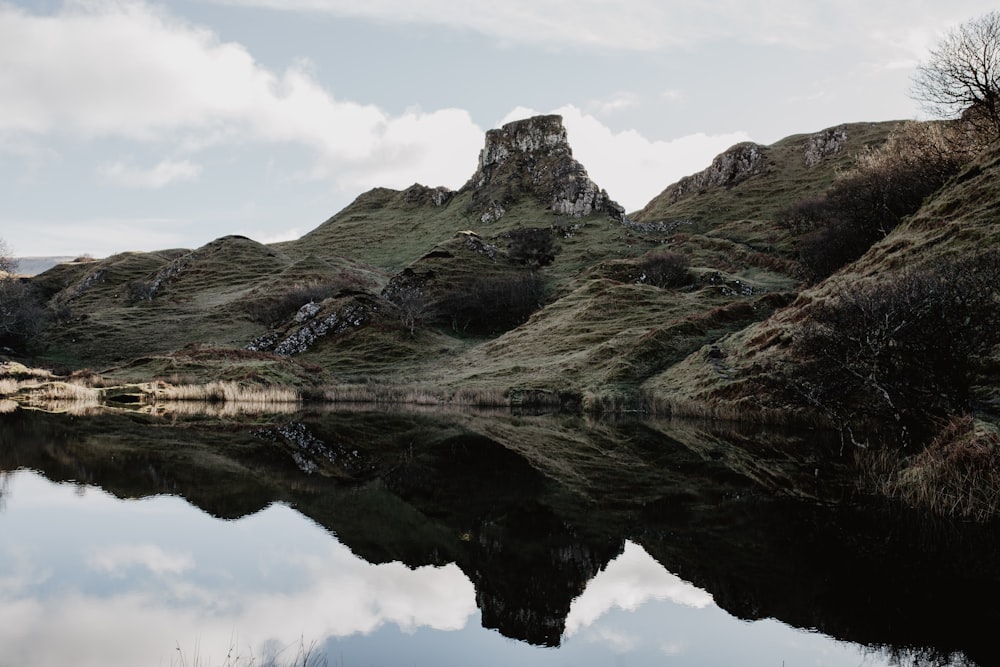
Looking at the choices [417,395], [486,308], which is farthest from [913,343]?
[486,308]

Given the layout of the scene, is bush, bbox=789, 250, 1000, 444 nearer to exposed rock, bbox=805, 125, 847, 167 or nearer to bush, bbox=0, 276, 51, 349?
bush, bbox=0, 276, 51, 349

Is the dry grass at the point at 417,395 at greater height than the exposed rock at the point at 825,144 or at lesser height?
lesser

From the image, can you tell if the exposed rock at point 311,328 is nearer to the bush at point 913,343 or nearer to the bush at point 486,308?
the bush at point 486,308

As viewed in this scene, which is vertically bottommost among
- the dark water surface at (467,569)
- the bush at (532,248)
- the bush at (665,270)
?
the dark water surface at (467,569)

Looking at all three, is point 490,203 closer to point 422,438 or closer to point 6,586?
point 422,438

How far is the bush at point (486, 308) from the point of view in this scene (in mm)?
90375

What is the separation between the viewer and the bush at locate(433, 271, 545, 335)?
9038 centimetres

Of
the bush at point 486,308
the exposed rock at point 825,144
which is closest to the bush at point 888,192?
the bush at point 486,308

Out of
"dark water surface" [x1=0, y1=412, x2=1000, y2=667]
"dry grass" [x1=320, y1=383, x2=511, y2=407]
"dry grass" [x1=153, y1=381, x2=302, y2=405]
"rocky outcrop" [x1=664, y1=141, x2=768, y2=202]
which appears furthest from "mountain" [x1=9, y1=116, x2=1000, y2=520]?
"dark water surface" [x1=0, y1=412, x2=1000, y2=667]

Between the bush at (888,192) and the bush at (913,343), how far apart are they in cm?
4120

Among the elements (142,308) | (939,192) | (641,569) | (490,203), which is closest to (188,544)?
(641,569)

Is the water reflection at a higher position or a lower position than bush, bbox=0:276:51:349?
lower

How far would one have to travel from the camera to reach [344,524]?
15500 millimetres

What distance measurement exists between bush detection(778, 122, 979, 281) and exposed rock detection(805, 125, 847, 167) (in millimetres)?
85061
